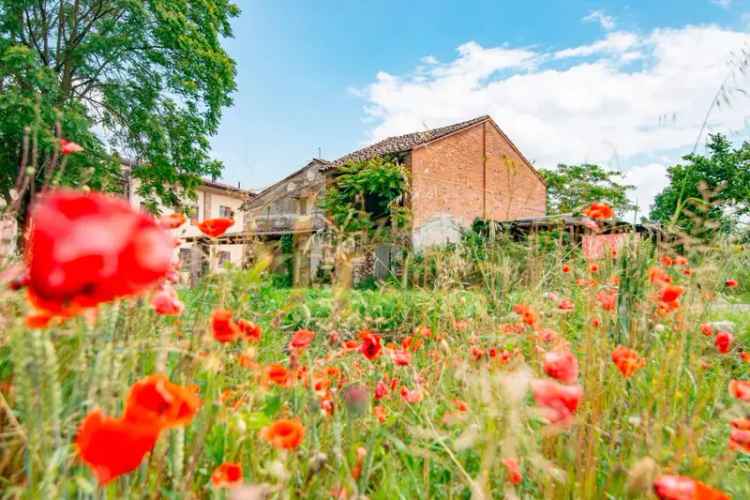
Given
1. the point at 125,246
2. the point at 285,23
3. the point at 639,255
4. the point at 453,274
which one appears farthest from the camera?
the point at 285,23

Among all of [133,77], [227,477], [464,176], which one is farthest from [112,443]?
[464,176]

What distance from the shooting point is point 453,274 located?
2.76 metres

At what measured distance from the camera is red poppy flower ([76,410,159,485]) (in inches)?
16.4

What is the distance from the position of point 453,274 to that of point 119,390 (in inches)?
85.2

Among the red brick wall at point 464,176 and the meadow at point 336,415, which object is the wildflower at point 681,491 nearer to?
the meadow at point 336,415

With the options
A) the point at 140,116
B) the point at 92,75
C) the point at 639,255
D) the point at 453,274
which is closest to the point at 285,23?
the point at 453,274

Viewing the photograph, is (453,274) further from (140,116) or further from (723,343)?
(140,116)

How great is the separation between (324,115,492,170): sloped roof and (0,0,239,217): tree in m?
5.93

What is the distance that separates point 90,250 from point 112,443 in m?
0.21

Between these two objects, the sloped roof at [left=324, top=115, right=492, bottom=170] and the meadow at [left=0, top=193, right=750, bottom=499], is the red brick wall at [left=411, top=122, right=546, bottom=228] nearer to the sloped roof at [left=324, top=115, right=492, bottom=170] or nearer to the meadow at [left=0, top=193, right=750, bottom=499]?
the sloped roof at [left=324, top=115, right=492, bottom=170]

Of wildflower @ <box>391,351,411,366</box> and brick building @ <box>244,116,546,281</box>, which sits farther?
brick building @ <box>244,116,546,281</box>

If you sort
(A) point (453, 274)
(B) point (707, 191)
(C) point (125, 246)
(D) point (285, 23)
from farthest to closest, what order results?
(D) point (285, 23)
(A) point (453, 274)
(B) point (707, 191)
(C) point (125, 246)

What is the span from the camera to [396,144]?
67.9 feet

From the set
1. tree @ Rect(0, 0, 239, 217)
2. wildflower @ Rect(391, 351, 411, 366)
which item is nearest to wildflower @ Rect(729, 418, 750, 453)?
wildflower @ Rect(391, 351, 411, 366)
